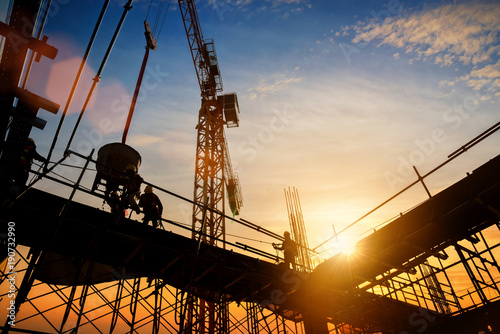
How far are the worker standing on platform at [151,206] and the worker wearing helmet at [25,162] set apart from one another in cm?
299

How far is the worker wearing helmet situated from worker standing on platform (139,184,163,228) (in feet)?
9.82

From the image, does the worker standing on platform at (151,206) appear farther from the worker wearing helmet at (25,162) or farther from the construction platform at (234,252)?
the worker wearing helmet at (25,162)

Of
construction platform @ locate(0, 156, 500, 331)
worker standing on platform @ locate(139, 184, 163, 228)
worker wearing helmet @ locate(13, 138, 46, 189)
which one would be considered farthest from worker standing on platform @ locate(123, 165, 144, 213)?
worker wearing helmet @ locate(13, 138, 46, 189)

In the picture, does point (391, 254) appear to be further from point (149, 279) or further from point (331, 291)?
point (149, 279)

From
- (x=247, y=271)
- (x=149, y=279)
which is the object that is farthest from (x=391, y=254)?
(x=149, y=279)

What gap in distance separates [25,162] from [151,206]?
11.7ft

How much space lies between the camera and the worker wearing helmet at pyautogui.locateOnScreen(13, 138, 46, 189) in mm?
6768

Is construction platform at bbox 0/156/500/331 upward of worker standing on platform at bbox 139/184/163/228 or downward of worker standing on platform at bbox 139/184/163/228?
downward

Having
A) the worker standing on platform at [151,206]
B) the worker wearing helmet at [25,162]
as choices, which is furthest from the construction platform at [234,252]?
the worker standing on platform at [151,206]

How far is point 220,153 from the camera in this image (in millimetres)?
27016

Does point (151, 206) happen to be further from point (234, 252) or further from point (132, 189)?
point (234, 252)

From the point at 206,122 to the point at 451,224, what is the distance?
74.9 ft

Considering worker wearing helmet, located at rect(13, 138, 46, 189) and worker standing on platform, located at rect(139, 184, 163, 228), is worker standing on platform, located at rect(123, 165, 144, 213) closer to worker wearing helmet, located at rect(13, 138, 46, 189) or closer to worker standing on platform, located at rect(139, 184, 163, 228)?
worker standing on platform, located at rect(139, 184, 163, 228)

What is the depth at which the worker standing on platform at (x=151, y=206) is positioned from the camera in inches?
345
